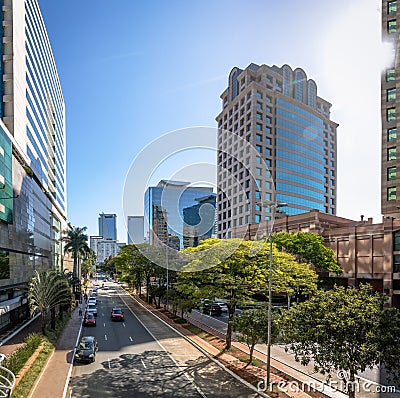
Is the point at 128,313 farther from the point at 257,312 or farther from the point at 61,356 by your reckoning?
the point at 257,312

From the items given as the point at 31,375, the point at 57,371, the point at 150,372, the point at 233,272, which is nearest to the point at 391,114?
Answer: the point at 233,272

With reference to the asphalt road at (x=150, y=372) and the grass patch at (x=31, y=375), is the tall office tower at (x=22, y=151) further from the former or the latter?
the asphalt road at (x=150, y=372)

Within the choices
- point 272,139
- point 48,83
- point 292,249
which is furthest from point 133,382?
point 272,139

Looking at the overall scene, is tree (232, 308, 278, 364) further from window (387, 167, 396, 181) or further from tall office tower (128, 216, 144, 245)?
window (387, 167, 396, 181)

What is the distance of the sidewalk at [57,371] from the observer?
18109 millimetres

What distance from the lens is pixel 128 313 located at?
161 feet

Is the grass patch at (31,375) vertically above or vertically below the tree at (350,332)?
below

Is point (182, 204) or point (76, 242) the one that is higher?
point (182, 204)

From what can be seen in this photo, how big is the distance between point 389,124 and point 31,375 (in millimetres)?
55458

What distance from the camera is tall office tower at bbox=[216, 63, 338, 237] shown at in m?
89.9

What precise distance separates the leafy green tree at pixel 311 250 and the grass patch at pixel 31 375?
37529 mm

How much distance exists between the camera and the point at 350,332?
46.8 ft

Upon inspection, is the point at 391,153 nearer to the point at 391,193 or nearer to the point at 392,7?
the point at 391,193

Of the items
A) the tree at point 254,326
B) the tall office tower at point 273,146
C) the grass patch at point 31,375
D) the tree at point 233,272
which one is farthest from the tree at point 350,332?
the tall office tower at point 273,146
